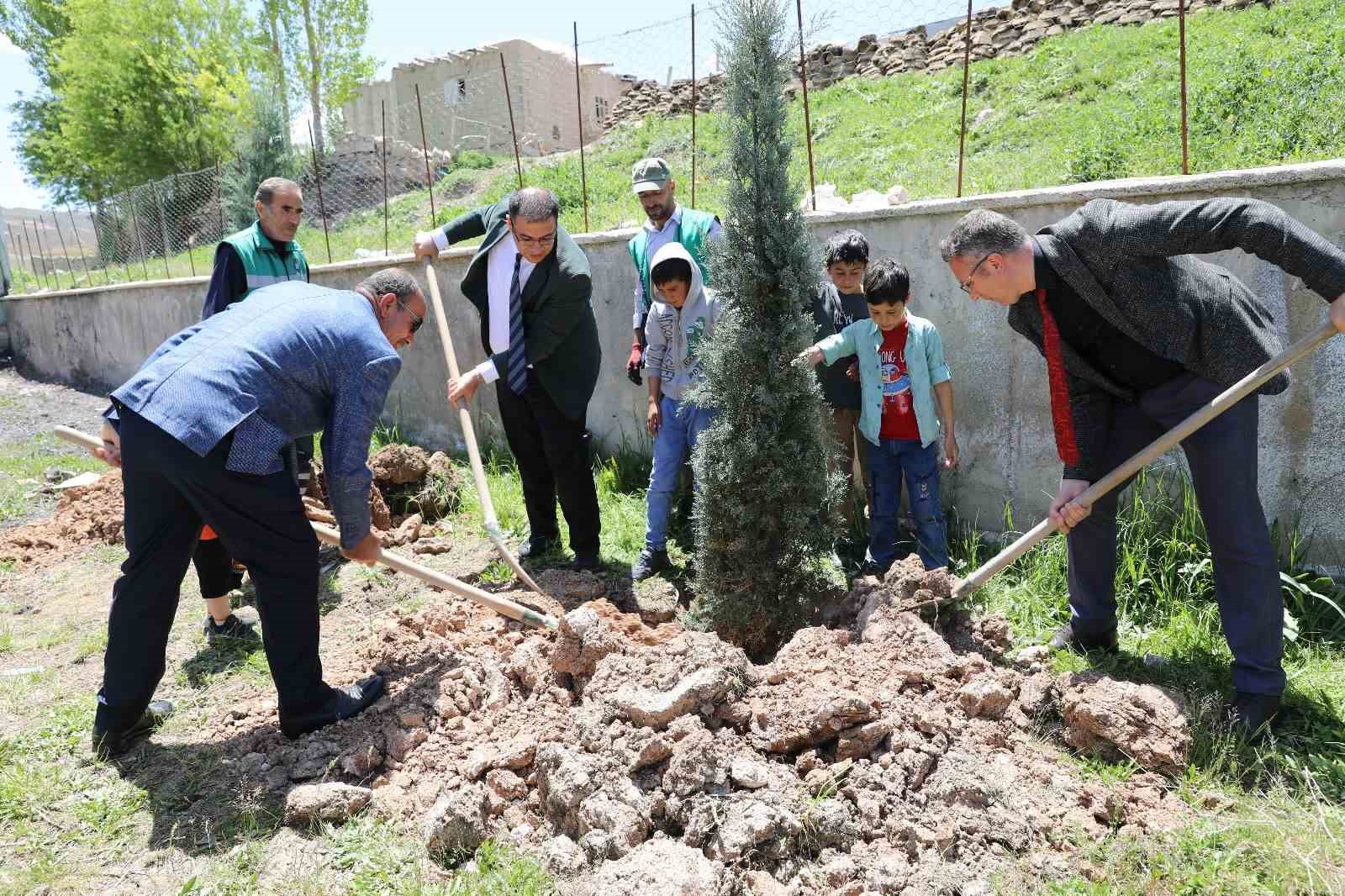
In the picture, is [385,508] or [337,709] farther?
[385,508]

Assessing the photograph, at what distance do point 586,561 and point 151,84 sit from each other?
993 inches

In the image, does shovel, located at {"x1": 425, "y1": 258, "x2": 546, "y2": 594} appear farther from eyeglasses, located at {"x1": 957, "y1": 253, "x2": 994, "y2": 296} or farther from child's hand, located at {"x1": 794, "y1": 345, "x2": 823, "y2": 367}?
eyeglasses, located at {"x1": 957, "y1": 253, "x2": 994, "y2": 296}

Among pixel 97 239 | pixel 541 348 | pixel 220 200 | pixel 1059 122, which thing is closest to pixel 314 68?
pixel 97 239

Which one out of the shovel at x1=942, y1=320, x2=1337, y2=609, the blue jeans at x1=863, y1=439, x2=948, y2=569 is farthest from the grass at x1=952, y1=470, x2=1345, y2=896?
the shovel at x1=942, y1=320, x2=1337, y2=609

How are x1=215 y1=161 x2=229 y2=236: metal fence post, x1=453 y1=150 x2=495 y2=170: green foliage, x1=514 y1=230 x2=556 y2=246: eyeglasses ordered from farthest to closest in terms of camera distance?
x1=453 y1=150 x2=495 y2=170: green foliage, x1=215 y1=161 x2=229 y2=236: metal fence post, x1=514 y1=230 x2=556 y2=246: eyeglasses

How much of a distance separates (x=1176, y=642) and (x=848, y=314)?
210 cm

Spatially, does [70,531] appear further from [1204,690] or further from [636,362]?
[1204,690]

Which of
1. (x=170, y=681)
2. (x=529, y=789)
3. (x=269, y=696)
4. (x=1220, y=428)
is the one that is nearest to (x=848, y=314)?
(x=1220, y=428)

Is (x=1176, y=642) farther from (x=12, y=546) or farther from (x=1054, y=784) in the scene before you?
(x=12, y=546)

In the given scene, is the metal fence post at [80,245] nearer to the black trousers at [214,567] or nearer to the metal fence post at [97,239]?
the metal fence post at [97,239]

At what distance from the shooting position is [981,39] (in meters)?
14.1

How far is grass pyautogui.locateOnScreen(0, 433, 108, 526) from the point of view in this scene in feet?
24.4

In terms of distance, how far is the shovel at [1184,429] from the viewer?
9.50 feet

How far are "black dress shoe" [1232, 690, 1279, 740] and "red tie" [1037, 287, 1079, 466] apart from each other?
1.00 meters
